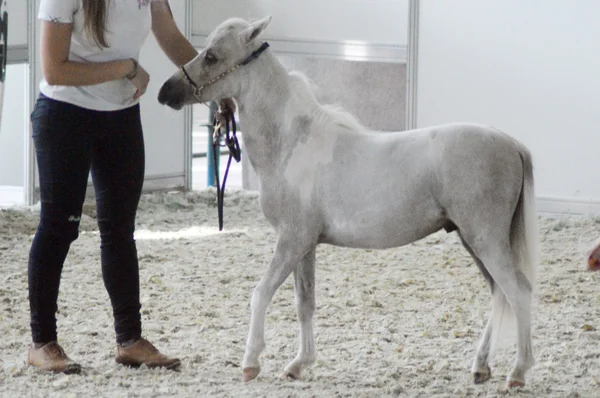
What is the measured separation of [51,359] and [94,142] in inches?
29.5

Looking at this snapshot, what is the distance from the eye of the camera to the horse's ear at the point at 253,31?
3.35 meters

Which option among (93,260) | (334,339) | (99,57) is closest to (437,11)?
(93,260)

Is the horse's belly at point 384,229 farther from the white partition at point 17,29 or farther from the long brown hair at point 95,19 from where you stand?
the white partition at point 17,29

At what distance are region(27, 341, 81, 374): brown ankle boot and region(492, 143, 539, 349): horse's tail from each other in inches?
56.5

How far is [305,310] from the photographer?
11.7 ft

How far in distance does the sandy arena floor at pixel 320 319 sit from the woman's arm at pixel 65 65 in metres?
0.99

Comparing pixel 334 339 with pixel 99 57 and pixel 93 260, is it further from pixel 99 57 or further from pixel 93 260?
pixel 93 260

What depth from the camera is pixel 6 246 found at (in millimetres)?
6094

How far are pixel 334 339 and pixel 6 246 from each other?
2752 mm

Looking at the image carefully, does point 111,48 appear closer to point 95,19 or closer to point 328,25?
point 95,19

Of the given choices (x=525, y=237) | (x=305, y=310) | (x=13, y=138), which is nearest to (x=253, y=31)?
(x=305, y=310)

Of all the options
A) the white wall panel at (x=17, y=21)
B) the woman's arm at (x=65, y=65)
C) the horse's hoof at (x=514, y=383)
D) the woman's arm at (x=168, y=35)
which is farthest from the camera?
the white wall panel at (x=17, y=21)

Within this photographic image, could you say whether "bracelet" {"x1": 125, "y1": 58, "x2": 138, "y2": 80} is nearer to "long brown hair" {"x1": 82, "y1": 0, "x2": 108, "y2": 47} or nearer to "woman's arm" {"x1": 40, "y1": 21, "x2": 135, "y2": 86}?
"woman's arm" {"x1": 40, "y1": 21, "x2": 135, "y2": 86}

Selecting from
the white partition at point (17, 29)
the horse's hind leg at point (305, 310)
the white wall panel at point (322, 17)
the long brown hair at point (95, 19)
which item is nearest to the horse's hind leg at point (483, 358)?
the horse's hind leg at point (305, 310)
